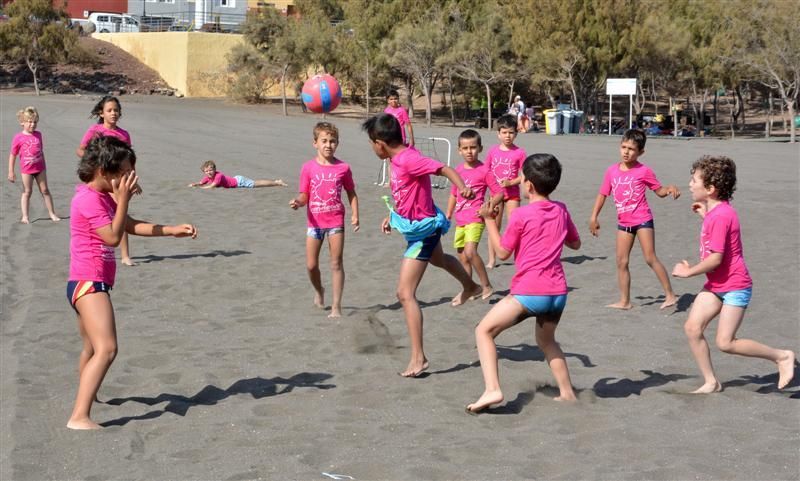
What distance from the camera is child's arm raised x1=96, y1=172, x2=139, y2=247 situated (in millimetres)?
5344

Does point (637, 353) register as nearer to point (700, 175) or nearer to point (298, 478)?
point (700, 175)

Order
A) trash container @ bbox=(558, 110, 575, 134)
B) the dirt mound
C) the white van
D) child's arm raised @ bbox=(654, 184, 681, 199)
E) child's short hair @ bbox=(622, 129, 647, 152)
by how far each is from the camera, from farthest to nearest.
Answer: the white van
the dirt mound
trash container @ bbox=(558, 110, 575, 134)
child's short hair @ bbox=(622, 129, 647, 152)
child's arm raised @ bbox=(654, 184, 681, 199)

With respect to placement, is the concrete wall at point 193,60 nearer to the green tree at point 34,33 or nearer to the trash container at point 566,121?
the green tree at point 34,33

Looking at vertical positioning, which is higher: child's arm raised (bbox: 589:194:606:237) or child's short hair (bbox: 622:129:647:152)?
child's short hair (bbox: 622:129:647:152)

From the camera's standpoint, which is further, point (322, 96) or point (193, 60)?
point (193, 60)

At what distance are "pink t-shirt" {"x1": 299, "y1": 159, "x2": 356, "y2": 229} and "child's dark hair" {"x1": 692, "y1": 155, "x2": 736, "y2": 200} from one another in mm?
3190

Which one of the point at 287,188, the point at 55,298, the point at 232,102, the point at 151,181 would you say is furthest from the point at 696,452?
the point at 232,102

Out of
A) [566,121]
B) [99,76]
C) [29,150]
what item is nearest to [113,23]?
[99,76]

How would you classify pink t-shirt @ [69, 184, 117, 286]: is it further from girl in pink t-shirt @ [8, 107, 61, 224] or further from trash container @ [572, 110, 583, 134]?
trash container @ [572, 110, 583, 134]

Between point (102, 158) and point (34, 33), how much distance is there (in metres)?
51.1

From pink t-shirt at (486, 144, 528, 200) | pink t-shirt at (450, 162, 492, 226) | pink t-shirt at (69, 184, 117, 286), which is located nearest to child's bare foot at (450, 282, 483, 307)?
pink t-shirt at (450, 162, 492, 226)

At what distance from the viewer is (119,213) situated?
5344mm

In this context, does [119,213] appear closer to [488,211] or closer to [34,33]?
[488,211]

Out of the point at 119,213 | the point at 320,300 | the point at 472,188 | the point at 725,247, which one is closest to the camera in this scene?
the point at 119,213
